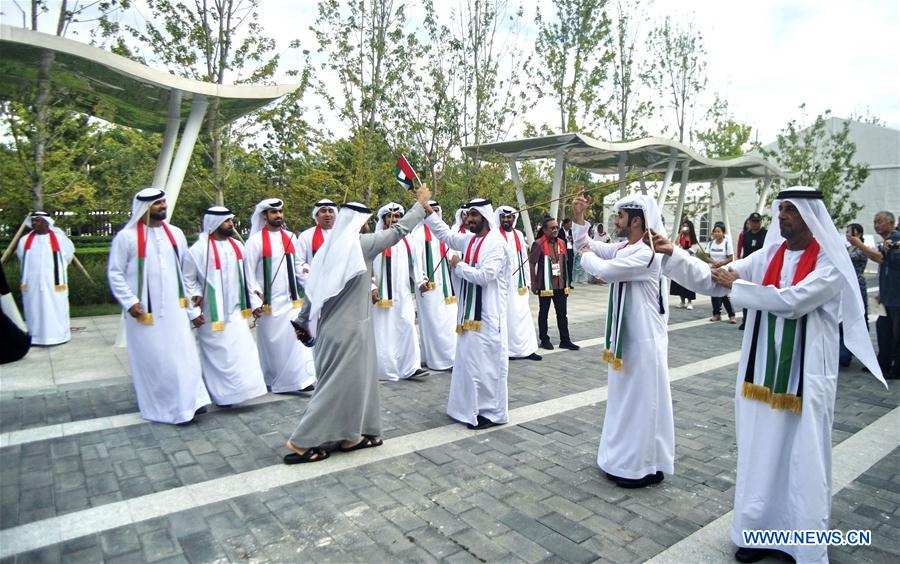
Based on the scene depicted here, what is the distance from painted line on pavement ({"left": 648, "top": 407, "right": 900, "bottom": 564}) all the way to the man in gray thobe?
2.57 m

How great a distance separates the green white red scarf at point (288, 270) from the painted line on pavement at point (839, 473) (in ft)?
16.8

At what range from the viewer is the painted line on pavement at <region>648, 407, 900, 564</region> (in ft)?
10.9

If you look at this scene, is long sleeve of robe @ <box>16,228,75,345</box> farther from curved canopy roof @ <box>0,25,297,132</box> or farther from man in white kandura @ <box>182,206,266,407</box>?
man in white kandura @ <box>182,206,266,407</box>

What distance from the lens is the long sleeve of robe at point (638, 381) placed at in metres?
4.20

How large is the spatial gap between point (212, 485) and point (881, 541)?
4.47 m

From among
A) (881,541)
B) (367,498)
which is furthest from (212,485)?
(881,541)

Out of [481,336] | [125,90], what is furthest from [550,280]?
[125,90]

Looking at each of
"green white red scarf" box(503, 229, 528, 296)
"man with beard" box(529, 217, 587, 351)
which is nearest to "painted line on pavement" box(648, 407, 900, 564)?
"man with beard" box(529, 217, 587, 351)

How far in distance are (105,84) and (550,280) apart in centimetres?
731

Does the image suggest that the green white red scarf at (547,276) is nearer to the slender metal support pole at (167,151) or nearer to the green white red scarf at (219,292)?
the green white red scarf at (219,292)

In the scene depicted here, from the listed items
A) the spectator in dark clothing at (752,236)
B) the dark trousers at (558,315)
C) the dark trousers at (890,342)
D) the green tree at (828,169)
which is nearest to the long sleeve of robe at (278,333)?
the dark trousers at (558,315)

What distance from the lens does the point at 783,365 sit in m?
3.29

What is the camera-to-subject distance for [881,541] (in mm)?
3523

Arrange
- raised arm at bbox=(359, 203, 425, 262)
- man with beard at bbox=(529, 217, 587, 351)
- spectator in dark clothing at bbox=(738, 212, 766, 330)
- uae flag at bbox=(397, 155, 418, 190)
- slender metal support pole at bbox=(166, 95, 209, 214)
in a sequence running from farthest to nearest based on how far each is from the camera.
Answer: spectator in dark clothing at bbox=(738, 212, 766, 330)
man with beard at bbox=(529, 217, 587, 351)
slender metal support pole at bbox=(166, 95, 209, 214)
uae flag at bbox=(397, 155, 418, 190)
raised arm at bbox=(359, 203, 425, 262)
